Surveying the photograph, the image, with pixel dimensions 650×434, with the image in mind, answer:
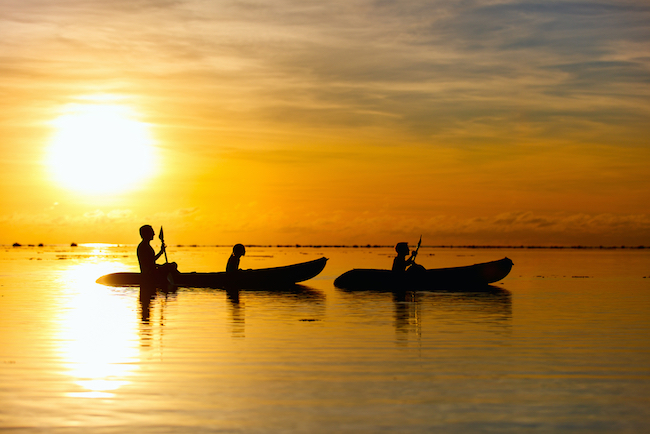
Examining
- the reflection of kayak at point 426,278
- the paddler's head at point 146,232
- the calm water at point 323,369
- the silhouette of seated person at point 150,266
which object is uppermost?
the paddler's head at point 146,232

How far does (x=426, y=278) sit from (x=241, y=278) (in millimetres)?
7958

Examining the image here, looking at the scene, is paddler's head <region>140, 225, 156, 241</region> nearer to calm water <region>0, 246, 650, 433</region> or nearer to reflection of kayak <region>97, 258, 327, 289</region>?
reflection of kayak <region>97, 258, 327, 289</region>

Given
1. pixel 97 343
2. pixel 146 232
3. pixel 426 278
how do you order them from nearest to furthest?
1. pixel 97 343
2. pixel 146 232
3. pixel 426 278

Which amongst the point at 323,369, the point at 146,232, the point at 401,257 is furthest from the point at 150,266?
the point at 323,369

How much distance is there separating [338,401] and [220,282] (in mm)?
20681

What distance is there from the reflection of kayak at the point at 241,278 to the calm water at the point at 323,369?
644 centimetres

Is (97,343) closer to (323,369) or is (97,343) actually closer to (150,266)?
(323,369)

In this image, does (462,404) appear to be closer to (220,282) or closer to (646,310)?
(646,310)

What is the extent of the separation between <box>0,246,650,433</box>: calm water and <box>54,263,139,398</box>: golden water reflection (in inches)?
1.9

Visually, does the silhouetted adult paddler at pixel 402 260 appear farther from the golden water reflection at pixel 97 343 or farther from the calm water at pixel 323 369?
the golden water reflection at pixel 97 343

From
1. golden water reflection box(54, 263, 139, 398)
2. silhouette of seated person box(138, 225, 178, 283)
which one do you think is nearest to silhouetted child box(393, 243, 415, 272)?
silhouette of seated person box(138, 225, 178, 283)

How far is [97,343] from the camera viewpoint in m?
14.6

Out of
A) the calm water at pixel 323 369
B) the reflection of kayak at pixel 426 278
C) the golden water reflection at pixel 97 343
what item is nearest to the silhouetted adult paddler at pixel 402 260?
the reflection of kayak at pixel 426 278

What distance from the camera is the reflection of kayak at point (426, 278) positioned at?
3055 centimetres
